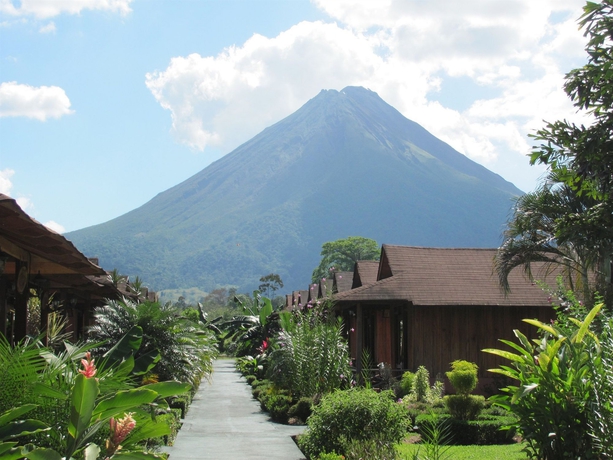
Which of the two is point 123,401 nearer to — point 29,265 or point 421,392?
point 29,265

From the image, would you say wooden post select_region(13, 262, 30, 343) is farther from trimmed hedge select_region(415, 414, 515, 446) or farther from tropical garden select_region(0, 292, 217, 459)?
trimmed hedge select_region(415, 414, 515, 446)

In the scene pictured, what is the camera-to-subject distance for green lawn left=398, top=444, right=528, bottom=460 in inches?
403

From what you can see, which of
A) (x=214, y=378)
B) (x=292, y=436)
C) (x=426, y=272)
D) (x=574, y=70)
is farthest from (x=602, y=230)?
(x=214, y=378)

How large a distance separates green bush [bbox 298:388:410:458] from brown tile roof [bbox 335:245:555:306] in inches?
341

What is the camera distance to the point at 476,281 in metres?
21.5

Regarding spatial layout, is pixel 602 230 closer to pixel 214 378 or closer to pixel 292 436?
pixel 292 436

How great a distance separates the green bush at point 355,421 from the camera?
9.80 metres

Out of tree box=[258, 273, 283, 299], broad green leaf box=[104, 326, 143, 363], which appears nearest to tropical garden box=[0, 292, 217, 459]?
broad green leaf box=[104, 326, 143, 363]

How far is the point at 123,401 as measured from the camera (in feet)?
13.9

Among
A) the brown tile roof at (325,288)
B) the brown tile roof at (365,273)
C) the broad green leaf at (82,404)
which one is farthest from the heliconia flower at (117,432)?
the brown tile roof at (365,273)

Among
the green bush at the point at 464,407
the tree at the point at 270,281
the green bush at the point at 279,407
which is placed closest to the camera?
the green bush at the point at 464,407

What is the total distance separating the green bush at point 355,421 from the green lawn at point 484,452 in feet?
1.27

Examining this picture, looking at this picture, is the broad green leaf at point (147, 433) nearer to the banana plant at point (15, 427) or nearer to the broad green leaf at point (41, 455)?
the banana plant at point (15, 427)

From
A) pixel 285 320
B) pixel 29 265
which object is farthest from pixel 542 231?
pixel 29 265
